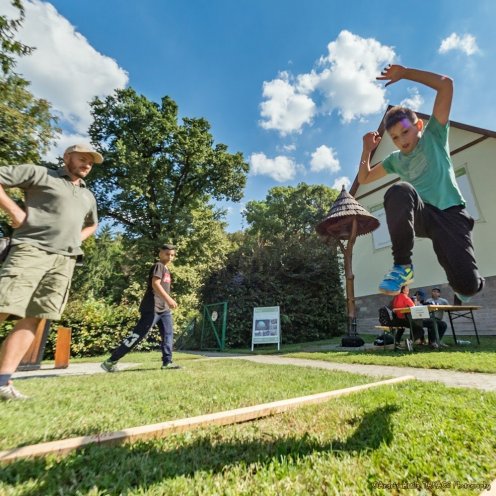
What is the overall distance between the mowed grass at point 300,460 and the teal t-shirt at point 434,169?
153 centimetres

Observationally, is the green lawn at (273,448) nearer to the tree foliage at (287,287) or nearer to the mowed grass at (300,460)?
the mowed grass at (300,460)

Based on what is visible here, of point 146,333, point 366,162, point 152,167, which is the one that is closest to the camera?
point 366,162

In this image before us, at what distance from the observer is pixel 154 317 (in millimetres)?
4941

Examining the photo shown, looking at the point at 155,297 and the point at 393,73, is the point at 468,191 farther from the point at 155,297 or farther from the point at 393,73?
the point at 155,297

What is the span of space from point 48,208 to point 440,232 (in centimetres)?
349

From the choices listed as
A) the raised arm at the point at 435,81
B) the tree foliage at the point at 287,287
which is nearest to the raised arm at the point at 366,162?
the raised arm at the point at 435,81

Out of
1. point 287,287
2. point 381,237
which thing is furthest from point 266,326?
point 381,237

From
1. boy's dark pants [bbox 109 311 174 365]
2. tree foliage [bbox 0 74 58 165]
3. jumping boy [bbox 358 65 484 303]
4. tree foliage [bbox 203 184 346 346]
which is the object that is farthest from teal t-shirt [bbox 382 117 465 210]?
tree foliage [bbox 0 74 58 165]

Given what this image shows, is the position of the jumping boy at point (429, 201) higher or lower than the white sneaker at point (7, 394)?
higher

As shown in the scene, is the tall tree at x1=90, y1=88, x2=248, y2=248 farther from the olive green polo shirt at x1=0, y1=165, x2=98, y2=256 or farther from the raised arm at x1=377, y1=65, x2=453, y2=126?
the raised arm at x1=377, y1=65, x2=453, y2=126

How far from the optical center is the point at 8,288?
2.53 m

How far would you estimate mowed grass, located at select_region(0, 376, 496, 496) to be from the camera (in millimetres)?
1263

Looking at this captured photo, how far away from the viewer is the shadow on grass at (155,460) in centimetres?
128

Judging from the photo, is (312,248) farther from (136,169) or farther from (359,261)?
(136,169)
